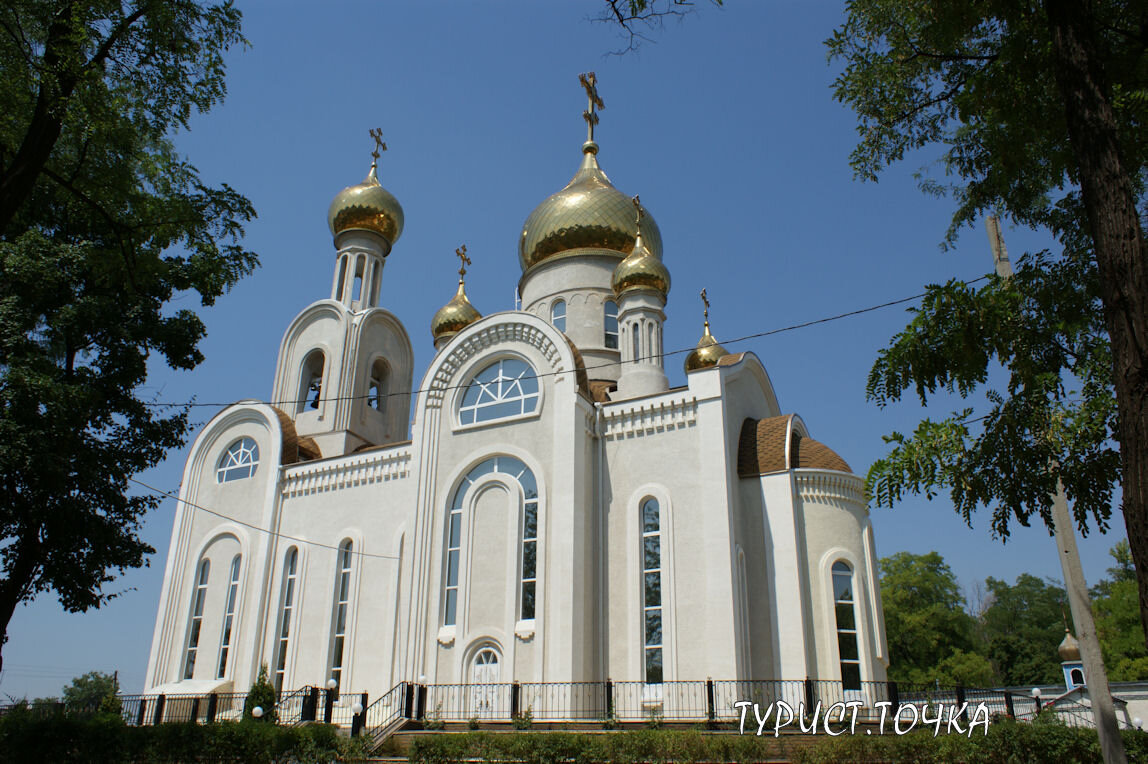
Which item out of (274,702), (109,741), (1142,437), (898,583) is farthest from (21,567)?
(898,583)

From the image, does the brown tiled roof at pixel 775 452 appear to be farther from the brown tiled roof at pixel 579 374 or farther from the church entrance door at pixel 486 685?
the church entrance door at pixel 486 685

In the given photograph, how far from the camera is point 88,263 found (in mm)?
10602

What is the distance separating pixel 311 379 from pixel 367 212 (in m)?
5.05

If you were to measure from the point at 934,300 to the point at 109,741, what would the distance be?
1210 cm

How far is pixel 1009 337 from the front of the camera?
6.99 meters

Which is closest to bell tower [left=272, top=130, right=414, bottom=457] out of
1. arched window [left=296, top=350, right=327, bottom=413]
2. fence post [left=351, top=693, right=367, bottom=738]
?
arched window [left=296, top=350, right=327, bottom=413]

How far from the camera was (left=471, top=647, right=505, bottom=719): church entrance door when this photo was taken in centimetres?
1470

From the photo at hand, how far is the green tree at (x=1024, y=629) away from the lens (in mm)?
37719

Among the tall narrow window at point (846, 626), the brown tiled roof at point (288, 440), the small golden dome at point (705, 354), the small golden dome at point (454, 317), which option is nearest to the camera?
the tall narrow window at point (846, 626)

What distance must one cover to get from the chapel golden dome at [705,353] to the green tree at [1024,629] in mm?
25692

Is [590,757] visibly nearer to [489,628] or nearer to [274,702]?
[489,628]

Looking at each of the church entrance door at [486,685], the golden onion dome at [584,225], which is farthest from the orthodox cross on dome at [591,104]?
the church entrance door at [486,685]

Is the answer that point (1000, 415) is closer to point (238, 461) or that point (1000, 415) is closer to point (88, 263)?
point (88, 263)

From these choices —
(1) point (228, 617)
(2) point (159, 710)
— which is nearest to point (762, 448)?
(1) point (228, 617)
